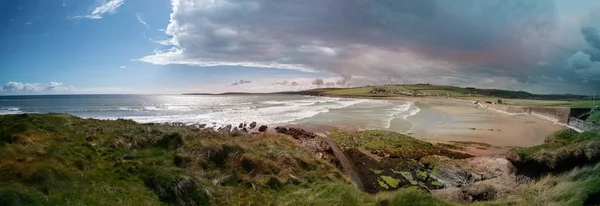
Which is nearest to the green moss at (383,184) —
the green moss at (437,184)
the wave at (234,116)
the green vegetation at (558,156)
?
the green moss at (437,184)

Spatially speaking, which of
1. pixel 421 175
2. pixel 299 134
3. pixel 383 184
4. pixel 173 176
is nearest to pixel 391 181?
pixel 383 184

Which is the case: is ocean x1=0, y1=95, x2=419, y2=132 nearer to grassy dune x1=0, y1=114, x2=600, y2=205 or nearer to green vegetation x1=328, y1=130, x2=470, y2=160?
green vegetation x1=328, y1=130, x2=470, y2=160

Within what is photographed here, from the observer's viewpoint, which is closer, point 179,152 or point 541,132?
point 179,152

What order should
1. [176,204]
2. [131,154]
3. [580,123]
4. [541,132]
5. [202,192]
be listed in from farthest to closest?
[541,132] → [580,123] → [131,154] → [202,192] → [176,204]

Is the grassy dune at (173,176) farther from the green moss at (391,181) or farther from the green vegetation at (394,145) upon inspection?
the green vegetation at (394,145)

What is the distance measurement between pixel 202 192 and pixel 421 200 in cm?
533

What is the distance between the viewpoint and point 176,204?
635cm

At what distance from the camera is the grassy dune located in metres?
5.80

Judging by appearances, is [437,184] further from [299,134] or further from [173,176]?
[299,134]

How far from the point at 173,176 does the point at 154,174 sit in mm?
500

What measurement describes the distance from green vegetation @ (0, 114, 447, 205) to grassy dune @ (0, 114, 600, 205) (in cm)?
2

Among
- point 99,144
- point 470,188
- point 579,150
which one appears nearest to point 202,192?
point 99,144

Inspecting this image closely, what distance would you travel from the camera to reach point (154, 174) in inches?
280

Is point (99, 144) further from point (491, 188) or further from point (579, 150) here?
point (579, 150)
